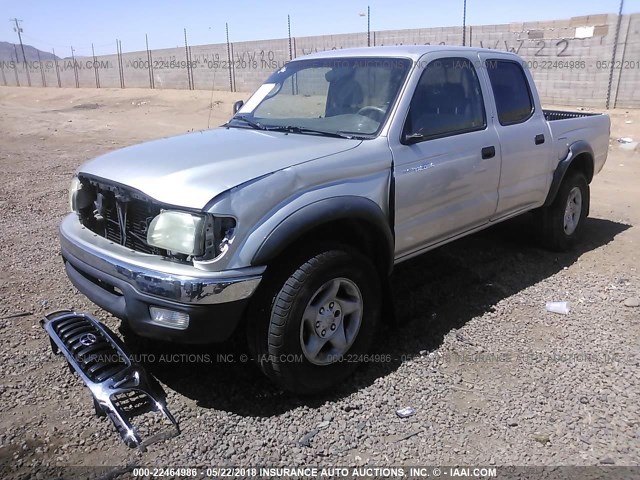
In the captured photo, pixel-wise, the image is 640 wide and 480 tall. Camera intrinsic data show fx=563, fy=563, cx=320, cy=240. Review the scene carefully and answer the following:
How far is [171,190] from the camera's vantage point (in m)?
2.79

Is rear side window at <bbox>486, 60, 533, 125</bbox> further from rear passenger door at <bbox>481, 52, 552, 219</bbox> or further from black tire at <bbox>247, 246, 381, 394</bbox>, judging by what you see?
black tire at <bbox>247, 246, 381, 394</bbox>

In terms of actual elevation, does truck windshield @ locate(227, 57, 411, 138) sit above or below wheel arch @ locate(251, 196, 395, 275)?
above

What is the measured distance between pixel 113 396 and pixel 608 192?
7797mm

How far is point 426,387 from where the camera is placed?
11.0 ft

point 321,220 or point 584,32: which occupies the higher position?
point 584,32

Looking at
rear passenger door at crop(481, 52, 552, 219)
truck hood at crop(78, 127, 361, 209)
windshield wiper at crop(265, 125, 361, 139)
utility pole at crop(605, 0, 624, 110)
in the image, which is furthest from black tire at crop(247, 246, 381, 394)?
utility pole at crop(605, 0, 624, 110)

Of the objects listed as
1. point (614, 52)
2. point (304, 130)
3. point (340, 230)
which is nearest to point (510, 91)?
point (304, 130)

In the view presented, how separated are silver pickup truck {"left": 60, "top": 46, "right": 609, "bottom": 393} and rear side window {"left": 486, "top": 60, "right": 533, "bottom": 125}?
0.02 metres

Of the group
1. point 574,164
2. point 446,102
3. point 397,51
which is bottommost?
point 574,164

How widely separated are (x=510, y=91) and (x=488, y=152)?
0.88 metres

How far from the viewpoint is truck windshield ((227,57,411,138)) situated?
3.73 m

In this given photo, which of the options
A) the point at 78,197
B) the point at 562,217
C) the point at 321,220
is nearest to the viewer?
the point at 321,220

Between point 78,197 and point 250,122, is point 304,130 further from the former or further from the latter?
point 78,197

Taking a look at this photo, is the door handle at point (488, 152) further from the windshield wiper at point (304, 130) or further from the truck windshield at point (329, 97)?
the windshield wiper at point (304, 130)
